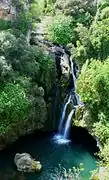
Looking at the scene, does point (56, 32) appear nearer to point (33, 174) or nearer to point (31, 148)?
point (31, 148)

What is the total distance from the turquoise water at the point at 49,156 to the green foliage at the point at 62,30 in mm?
6935

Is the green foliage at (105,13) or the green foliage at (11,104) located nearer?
the green foliage at (11,104)

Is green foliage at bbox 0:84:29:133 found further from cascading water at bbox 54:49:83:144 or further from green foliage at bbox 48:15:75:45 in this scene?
green foliage at bbox 48:15:75:45

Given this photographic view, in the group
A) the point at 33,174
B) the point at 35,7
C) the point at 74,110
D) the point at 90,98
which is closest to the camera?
the point at 33,174

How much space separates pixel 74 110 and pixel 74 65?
327cm

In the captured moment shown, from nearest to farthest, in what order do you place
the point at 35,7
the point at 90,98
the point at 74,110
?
1. the point at 90,98
2. the point at 74,110
3. the point at 35,7

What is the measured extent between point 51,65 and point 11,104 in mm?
4924

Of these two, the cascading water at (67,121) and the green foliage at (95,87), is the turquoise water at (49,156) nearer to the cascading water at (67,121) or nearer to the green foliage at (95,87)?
the cascading water at (67,121)

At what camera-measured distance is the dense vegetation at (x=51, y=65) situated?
81.6 feet

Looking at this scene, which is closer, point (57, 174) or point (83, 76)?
point (57, 174)

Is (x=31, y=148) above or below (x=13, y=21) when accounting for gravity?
below

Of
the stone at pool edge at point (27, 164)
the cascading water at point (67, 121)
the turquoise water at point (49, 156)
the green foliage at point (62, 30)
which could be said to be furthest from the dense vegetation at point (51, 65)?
the stone at pool edge at point (27, 164)

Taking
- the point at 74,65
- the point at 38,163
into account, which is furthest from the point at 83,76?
the point at 38,163

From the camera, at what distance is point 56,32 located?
30922 mm
